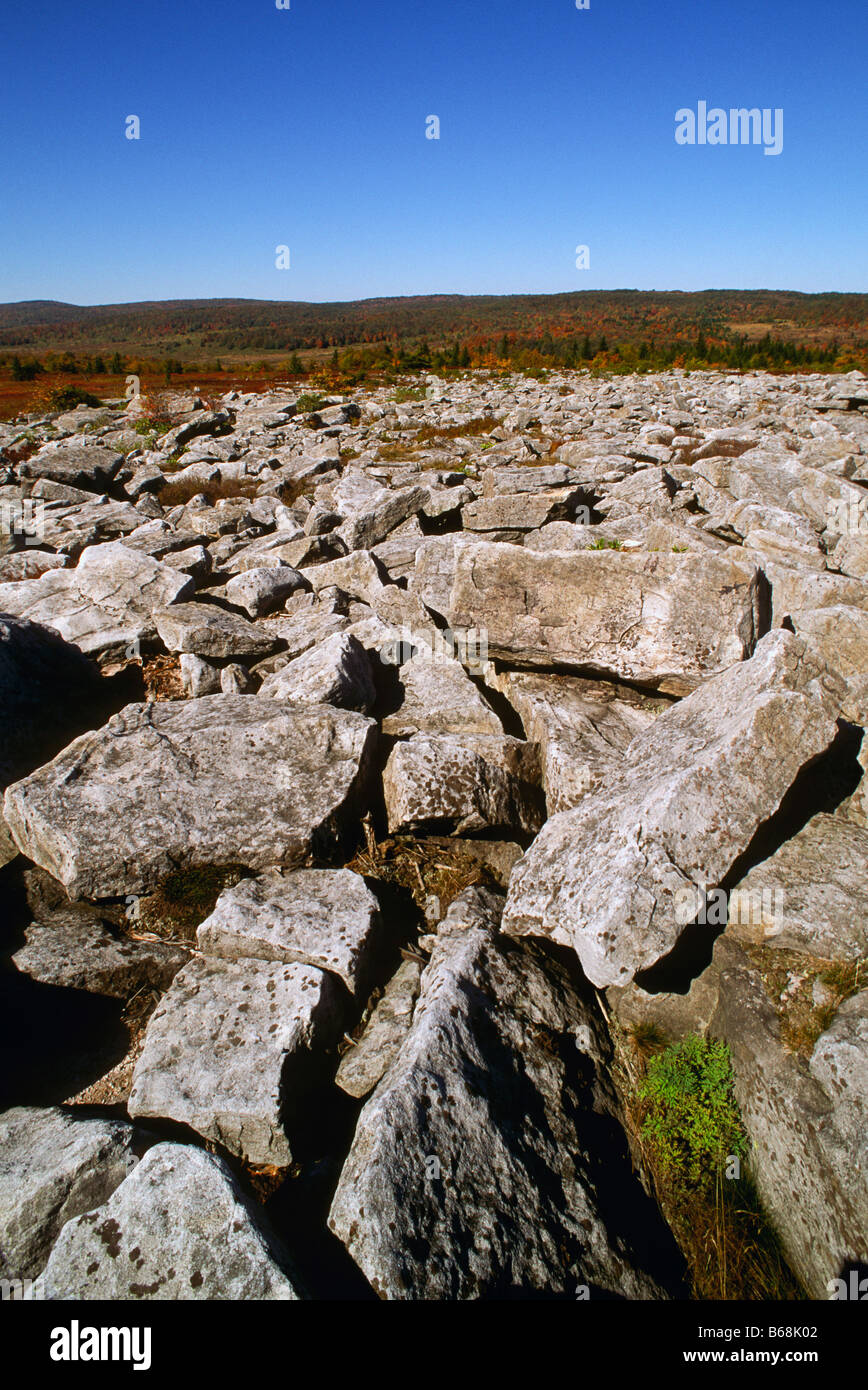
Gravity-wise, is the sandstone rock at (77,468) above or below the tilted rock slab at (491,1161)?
above

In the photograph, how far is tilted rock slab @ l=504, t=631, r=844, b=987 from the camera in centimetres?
303

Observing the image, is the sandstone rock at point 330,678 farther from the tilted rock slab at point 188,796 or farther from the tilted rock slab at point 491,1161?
the tilted rock slab at point 491,1161

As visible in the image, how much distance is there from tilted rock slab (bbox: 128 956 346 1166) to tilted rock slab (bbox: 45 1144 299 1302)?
1.42ft

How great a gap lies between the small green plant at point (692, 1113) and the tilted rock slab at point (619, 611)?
2565mm

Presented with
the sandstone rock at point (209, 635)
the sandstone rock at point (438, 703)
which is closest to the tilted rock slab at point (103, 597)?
the sandstone rock at point (209, 635)

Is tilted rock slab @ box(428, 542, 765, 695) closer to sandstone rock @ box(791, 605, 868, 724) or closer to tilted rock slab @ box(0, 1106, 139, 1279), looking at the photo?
sandstone rock @ box(791, 605, 868, 724)

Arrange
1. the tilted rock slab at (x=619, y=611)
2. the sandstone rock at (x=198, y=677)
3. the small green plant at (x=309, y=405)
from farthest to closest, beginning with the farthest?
the small green plant at (x=309, y=405)
the sandstone rock at (x=198, y=677)
the tilted rock slab at (x=619, y=611)

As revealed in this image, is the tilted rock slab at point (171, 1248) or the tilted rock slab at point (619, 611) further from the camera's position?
the tilted rock slab at point (619, 611)

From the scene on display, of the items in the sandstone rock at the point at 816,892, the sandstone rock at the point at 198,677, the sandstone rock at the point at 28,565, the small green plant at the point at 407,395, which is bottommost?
the sandstone rock at the point at 816,892

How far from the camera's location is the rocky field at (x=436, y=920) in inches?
98.2

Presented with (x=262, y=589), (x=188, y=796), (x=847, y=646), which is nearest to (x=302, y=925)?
(x=188, y=796)

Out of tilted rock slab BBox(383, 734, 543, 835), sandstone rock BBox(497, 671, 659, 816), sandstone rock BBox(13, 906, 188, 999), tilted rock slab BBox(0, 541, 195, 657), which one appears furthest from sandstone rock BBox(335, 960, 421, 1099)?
tilted rock slab BBox(0, 541, 195, 657)
